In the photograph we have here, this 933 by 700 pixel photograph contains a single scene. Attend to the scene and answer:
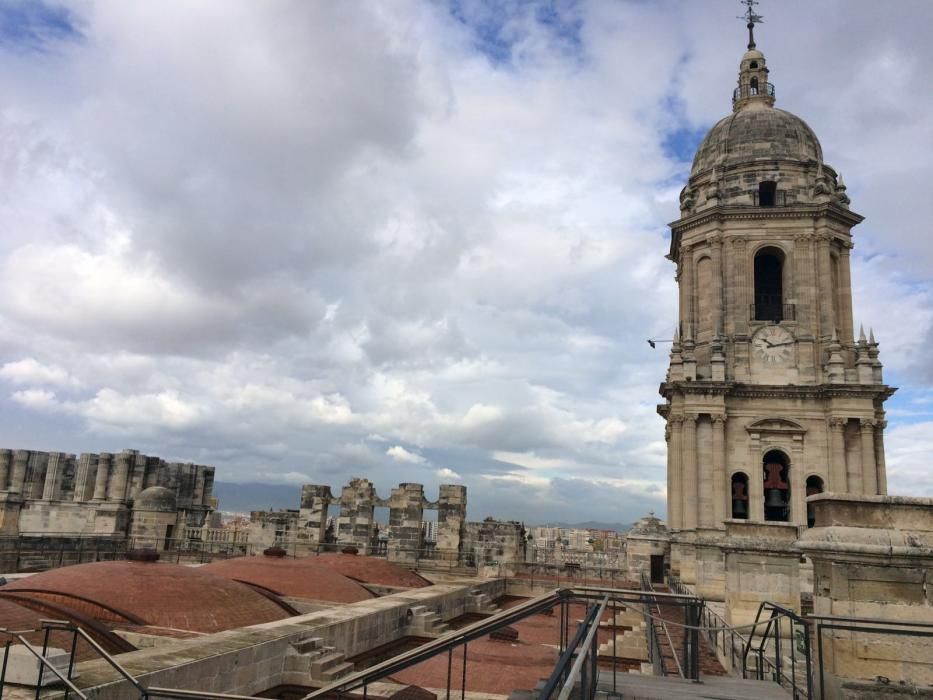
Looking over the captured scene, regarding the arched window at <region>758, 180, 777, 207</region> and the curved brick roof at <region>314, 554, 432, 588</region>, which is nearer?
the curved brick roof at <region>314, 554, 432, 588</region>

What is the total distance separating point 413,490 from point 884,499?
21.3m

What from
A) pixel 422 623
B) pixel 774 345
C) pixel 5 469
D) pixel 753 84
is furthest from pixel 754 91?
pixel 5 469

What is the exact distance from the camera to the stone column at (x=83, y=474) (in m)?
34.0

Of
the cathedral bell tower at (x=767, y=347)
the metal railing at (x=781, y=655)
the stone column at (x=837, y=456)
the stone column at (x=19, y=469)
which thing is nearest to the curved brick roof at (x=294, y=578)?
the metal railing at (x=781, y=655)

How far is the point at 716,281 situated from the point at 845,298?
19.1 ft

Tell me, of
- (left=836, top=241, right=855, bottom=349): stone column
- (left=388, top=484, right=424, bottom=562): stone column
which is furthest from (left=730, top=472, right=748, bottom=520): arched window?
(left=388, top=484, right=424, bottom=562): stone column

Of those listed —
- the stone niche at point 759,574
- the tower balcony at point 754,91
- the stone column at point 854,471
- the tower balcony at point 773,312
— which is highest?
the tower balcony at point 754,91

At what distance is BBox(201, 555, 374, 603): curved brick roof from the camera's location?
16.5 m

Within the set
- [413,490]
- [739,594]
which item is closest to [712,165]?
[413,490]

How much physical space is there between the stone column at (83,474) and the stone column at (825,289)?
33925 mm

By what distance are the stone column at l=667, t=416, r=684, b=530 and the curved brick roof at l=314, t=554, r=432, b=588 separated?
44.4ft

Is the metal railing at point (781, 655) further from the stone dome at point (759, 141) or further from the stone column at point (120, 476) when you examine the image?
the stone column at point (120, 476)

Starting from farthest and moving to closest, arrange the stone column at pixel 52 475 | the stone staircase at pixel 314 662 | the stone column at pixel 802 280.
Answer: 1. the stone column at pixel 52 475
2. the stone column at pixel 802 280
3. the stone staircase at pixel 314 662

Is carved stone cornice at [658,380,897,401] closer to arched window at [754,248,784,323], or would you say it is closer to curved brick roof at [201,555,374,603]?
arched window at [754,248,784,323]
